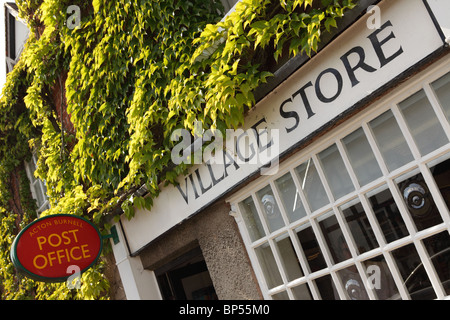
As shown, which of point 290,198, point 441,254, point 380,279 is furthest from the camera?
point 290,198

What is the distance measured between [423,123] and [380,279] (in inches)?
47.9

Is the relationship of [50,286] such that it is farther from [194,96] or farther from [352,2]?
[352,2]

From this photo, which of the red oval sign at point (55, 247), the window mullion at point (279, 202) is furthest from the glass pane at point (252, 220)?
the red oval sign at point (55, 247)

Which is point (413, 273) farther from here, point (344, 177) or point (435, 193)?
point (344, 177)

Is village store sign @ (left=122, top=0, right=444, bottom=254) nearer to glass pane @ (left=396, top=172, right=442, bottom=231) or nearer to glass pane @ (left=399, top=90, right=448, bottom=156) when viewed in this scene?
glass pane @ (left=399, top=90, right=448, bottom=156)

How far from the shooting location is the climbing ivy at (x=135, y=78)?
428cm

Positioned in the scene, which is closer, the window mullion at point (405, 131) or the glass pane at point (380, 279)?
the window mullion at point (405, 131)

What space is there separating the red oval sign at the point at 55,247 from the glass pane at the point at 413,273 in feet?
11.2

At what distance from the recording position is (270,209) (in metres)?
4.84

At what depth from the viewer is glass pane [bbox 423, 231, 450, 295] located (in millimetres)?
3541

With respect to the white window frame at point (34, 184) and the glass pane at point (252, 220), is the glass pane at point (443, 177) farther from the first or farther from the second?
the white window frame at point (34, 184)

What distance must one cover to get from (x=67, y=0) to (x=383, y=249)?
523 centimetres

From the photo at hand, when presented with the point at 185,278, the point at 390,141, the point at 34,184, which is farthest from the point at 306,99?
the point at 34,184

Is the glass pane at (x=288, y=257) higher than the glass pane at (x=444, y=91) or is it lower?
lower
